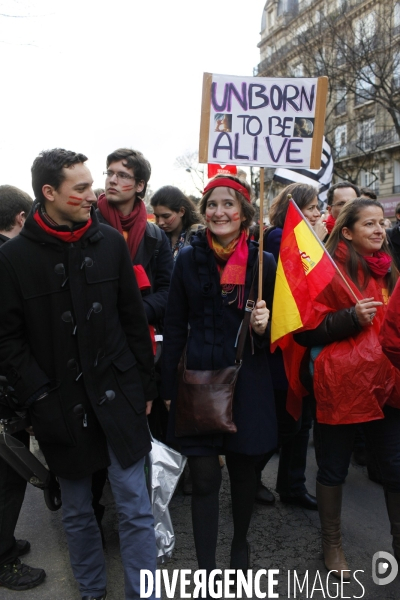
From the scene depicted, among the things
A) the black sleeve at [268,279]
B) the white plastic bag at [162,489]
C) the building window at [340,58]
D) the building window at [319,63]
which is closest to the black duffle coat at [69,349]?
the white plastic bag at [162,489]

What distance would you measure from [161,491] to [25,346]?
1.19 m

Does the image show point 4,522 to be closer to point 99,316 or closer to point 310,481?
point 99,316

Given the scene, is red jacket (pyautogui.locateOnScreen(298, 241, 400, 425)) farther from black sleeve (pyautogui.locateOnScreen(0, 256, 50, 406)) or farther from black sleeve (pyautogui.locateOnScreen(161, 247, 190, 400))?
black sleeve (pyautogui.locateOnScreen(0, 256, 50, 406))

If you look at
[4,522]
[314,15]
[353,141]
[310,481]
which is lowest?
[310,481]

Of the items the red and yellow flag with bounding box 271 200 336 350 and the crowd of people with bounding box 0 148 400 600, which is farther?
the red and yellow flag with bounding box 271 200 336 350

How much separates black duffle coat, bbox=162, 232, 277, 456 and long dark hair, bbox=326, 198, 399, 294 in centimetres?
44

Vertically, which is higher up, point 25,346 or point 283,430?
point 25,346

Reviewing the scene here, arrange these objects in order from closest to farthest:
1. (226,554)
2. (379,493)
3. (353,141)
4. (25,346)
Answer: (25,346) < (226,554) < (379,493) < (353,141)

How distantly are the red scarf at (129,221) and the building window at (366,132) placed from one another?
1008 inches

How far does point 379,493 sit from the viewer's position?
13.2 ft

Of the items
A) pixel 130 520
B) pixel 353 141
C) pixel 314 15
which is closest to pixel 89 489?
pixel 130 520

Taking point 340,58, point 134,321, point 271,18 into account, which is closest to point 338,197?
point 134,321

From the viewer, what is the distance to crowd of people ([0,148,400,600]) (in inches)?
99.5

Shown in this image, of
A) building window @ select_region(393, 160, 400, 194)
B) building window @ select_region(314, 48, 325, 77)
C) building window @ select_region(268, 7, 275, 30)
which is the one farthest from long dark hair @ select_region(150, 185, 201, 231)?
building window @ select_region(268, 7, 275, 30)
